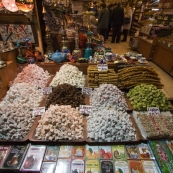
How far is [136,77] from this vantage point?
1752 mm

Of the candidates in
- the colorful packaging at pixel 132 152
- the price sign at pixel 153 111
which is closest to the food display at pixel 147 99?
the price sign at pixel 153 111

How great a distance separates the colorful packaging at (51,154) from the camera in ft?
3.37

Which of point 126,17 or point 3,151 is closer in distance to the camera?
point 3,151

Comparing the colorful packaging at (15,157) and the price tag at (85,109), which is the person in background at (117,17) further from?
the colorful packaging at (15,157)

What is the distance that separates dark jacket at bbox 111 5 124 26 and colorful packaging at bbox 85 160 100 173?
6.82 m

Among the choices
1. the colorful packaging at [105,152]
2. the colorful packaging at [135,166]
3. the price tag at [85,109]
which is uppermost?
the price tag at [85,109]

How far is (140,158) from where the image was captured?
104cm

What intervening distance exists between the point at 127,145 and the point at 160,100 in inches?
27.3

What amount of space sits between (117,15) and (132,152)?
670cm

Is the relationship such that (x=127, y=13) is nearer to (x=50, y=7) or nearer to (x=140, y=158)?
(x=50, y=7)

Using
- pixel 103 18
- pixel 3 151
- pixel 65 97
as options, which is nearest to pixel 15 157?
pixel 3 151

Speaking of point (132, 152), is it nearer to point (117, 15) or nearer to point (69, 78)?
point (69, 78)

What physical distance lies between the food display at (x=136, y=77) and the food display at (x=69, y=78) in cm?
58

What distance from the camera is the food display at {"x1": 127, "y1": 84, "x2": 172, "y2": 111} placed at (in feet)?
4.67
